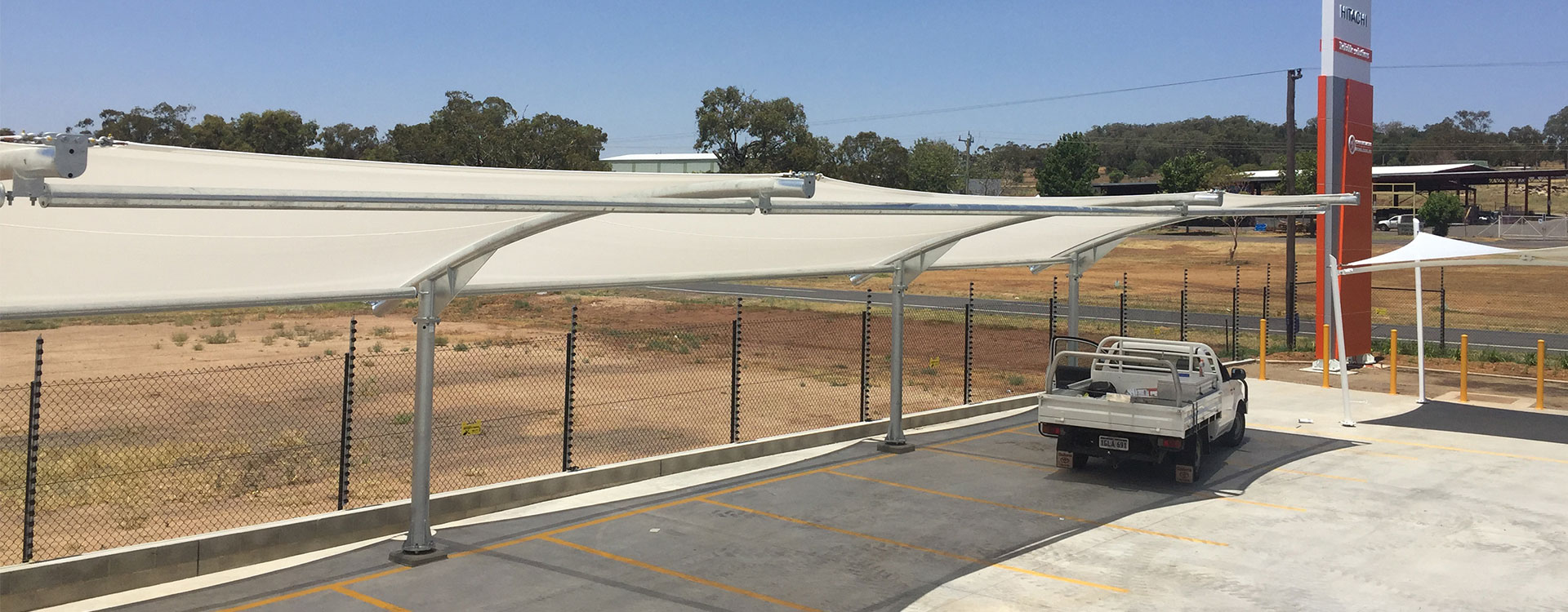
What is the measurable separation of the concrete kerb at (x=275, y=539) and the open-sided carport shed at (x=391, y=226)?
2.92ft

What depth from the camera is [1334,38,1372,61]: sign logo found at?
25094 mm

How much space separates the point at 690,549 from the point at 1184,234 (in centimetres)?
8200

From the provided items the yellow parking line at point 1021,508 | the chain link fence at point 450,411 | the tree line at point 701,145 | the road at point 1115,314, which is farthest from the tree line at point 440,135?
the yellow parking line at point 1021,508

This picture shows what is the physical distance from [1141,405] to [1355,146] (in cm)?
1600

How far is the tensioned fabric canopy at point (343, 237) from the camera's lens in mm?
7160

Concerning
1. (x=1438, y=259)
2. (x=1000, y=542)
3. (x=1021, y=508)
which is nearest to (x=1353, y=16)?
(x=1438, y=259)

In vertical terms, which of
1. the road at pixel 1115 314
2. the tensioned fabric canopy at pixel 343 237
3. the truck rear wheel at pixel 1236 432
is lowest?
the truck rear wheel at pixel 1236 432

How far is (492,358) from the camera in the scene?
2792 centimetres

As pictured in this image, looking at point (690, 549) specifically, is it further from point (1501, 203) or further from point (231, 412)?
point (1501, 203)

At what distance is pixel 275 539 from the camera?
9.95 metres

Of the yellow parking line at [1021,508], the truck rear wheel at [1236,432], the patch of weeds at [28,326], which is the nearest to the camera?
the yellow parking line at [1021,508]

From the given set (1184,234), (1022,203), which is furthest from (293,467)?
(1184,234)

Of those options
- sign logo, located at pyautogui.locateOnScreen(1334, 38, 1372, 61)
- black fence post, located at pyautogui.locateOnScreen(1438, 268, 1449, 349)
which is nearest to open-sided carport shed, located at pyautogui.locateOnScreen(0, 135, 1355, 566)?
sign logo, located at pyautogui.locateOnScreen(1334, 38, 1372, 61)

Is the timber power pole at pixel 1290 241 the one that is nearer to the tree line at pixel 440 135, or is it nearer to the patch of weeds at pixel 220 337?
the patch of weeds at pixel 220 337
